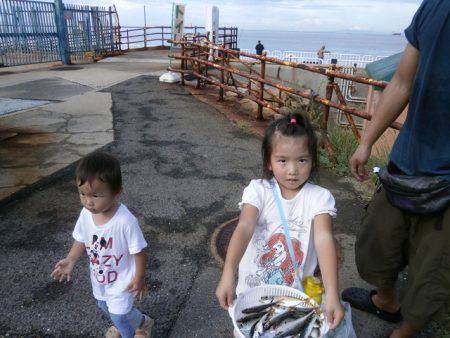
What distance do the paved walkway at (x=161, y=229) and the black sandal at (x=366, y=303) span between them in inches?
2.2

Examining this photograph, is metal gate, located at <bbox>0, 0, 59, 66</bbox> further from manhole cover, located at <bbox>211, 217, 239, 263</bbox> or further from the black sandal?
the black sandal

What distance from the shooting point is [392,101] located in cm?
206

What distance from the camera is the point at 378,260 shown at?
2.19 meters

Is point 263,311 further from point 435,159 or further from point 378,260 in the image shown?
point 435,159

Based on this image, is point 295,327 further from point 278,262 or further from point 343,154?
point 343,154

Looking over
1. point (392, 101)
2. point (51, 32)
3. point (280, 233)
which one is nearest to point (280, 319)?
point (280, 233)

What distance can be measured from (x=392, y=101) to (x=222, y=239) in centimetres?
184

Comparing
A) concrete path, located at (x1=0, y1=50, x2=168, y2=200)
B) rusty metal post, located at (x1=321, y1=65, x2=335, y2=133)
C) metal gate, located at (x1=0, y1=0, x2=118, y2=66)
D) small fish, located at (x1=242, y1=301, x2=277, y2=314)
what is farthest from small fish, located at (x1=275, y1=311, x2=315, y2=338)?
metal gate, located at (x1=0, y1=0, x2=118, y2=66)

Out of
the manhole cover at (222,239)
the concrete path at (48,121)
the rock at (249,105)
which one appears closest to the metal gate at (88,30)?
the concrete path at (48,121)

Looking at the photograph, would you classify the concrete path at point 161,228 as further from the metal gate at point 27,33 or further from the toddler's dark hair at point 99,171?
the metal gate at point 27,33

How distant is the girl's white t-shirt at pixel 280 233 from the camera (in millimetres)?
1848

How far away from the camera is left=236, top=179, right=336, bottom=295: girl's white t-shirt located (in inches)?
72.7

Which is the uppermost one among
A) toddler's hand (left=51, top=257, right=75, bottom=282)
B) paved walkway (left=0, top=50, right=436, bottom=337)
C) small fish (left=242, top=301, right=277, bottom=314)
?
small fish (left=242, top=301, right=277, bottom=314)

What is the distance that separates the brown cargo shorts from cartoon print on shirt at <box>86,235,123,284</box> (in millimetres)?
1399
